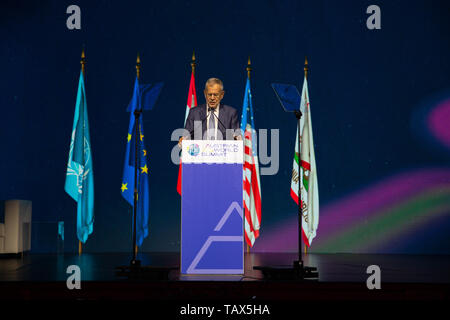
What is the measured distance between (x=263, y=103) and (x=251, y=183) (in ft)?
4.18

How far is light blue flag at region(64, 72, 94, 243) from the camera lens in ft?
19.4

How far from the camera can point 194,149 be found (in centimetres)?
360

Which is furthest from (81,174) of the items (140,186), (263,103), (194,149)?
(194,149)

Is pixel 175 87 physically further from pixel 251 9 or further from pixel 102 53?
pixel 251 9

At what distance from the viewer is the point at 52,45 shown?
6652 millimetres

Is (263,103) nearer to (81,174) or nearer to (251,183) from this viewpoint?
(251,183)

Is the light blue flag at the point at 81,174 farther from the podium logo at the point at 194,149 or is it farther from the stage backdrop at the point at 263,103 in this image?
the podium logo at the point at 194,149

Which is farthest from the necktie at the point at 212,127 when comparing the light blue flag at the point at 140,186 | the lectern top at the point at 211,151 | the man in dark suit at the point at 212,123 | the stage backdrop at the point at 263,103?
Result: the stage backdrop at the point at 263,103

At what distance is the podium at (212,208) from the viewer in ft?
11.6

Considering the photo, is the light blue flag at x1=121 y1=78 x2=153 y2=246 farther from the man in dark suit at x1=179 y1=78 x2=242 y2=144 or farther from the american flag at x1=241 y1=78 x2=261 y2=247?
the man in dark suit at x1=179 y1=78 x2=242 y2=144

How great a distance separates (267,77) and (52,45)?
302 centimetres

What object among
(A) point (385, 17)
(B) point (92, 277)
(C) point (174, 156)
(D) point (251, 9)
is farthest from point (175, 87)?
(B) point (92, 277)

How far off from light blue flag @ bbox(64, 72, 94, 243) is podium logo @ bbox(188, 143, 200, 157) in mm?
2791

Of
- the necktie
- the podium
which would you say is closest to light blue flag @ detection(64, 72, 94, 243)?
the necktie
